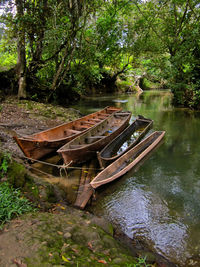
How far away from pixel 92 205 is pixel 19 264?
2480 mm

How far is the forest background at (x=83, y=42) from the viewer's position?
1044cm

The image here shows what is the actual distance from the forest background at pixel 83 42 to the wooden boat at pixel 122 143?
5.96 metres

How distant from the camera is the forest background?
10438mm

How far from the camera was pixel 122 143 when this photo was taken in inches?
332

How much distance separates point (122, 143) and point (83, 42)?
9162 millimetres

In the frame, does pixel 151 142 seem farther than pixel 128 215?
Yes

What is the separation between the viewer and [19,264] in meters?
2.09

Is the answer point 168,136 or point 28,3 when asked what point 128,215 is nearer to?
point 168,136

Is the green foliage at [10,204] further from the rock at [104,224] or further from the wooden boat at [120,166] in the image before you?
the wooden boat at [120,166]

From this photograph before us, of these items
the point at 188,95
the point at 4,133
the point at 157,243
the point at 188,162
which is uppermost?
the point at 188,95

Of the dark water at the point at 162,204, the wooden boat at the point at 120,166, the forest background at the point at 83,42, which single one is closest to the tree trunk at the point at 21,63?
the forest background at the point at 83,42

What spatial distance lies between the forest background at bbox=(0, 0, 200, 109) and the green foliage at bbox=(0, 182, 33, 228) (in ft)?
29.5

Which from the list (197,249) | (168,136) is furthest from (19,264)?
(168,136)

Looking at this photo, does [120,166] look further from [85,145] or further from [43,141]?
[43,141]
